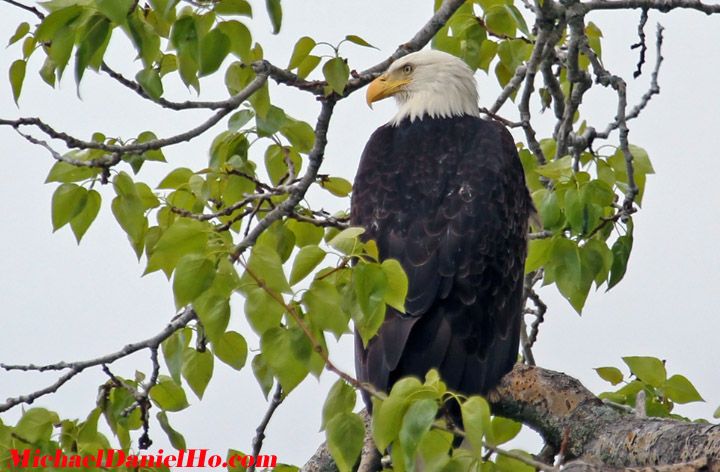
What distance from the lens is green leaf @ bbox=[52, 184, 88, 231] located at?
141 inches

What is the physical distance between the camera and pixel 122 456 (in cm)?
359

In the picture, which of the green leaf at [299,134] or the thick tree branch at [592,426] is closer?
the thick tree branch at [592,426]

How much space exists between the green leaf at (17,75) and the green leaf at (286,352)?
4.59 feet

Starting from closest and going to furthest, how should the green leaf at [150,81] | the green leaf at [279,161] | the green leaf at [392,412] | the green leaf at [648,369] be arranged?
1. the green leaf at [392,412]
2. the green leaf at [150,81]
3. the green leaf at [648,369]
4. the green leaf at [279,161]

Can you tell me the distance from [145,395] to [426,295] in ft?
3.86

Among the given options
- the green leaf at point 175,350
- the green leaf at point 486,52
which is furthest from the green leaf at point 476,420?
the green leaf at point 486,52

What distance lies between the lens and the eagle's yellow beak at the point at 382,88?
18.0 ft

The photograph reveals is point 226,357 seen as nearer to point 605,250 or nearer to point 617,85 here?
point 605,250

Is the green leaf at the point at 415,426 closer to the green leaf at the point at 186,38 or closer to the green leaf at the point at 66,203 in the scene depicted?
the green leaf at the point at 186,38

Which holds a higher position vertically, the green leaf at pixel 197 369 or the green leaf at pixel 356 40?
the green leaf at pixel 356 40

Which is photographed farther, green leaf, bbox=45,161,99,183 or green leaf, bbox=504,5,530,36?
green leaf, bbox=504,5,530,36

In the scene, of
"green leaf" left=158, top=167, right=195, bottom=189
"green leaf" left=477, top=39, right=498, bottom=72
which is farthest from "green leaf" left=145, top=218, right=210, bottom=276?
"green leaf" left=477, top=39, right=498, bottom=72

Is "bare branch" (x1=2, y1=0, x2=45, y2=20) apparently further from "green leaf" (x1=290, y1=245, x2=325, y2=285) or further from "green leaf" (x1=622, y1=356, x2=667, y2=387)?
"green leaf" (x1=622, y1=356, x2=667, y2=387)

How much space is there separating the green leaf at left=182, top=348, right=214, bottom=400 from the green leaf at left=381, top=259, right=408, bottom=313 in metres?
1.26
